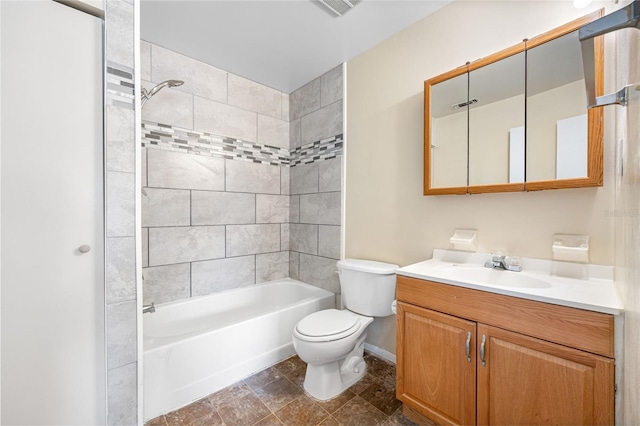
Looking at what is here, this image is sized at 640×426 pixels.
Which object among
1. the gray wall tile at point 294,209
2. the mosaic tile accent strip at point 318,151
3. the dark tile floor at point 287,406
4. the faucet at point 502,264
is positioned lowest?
the dark tile floor at point 287,406

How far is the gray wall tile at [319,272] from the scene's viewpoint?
2.38 m

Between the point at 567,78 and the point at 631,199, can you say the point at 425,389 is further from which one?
the point at 567,78

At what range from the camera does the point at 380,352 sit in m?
2.05

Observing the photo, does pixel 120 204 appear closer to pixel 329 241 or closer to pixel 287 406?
pixel 287 406

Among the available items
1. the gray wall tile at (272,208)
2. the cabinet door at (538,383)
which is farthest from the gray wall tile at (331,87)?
the cabinet door at (538,383)

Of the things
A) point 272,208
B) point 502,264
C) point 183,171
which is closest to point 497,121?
point 502,264

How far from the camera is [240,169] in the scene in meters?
2.50

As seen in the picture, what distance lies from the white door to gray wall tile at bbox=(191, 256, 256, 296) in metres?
1.05

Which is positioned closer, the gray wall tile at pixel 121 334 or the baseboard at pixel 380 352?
the gray wall tile at pixel 121 334

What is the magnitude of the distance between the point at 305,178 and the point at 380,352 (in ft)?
5.57

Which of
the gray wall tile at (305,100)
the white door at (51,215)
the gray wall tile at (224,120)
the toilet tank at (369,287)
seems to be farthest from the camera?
the gray wall tile at (305,100)

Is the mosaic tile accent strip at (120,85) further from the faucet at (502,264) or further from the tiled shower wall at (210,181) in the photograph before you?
the faucet at (502,264)

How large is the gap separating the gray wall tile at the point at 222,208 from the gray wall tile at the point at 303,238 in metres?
0.45

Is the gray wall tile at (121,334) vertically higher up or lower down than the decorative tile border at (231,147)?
lower down
